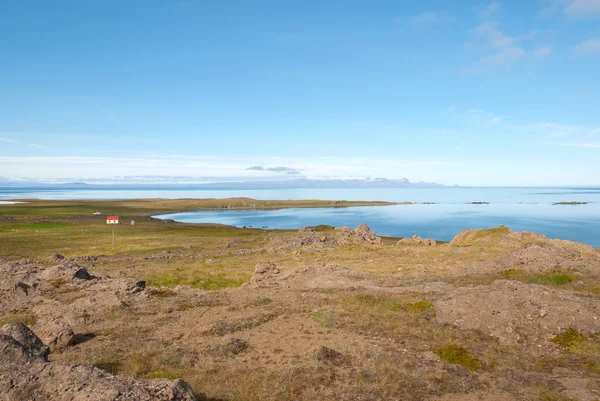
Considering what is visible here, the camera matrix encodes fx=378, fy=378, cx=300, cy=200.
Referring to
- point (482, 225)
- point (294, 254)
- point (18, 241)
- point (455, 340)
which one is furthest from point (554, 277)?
point (482, 225)

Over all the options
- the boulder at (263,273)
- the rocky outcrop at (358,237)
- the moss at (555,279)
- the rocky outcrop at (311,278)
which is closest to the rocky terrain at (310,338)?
the moss at (555,279)

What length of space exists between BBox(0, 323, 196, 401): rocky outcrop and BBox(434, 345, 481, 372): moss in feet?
41.7

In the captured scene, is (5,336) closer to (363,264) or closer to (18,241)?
(363,264)

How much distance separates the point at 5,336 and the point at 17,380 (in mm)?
2741

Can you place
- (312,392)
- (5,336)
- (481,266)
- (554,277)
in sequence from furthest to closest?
1. (481,266)
2. (554,277)
3. (312,392)
4. (5,336)

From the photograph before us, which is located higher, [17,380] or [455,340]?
[17,380]

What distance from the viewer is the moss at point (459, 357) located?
58.3 feet

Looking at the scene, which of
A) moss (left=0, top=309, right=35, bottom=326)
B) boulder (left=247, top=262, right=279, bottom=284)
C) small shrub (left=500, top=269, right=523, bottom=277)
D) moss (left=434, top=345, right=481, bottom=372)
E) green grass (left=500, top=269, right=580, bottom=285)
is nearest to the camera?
moss (left=434, top=345, right=481, bottom=372)

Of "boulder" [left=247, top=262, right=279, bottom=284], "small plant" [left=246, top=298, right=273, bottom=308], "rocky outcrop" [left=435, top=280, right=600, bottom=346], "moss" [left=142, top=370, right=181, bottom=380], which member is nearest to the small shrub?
"rocky outcrop" [left=435, top=280, right=600, bottom=346]

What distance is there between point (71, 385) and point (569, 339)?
75.7 feet

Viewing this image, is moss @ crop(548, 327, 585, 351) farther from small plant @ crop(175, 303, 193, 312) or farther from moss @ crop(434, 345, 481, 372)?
small plant @ crop(175, 303, 193, 312)

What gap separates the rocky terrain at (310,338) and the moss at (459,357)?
0.09 m

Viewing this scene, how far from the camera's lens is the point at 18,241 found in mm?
84625

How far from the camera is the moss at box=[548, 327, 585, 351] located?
771 inches
